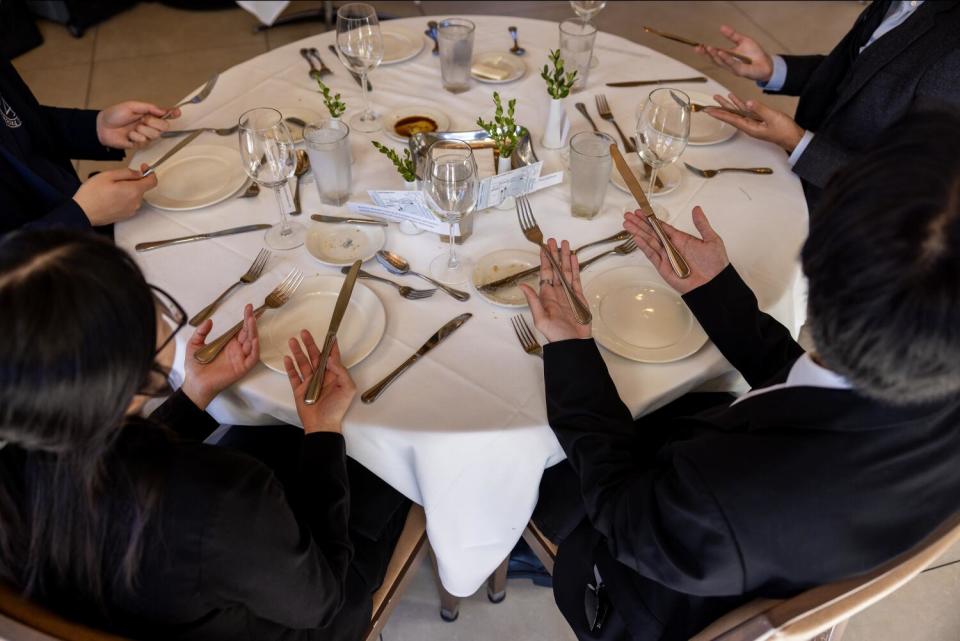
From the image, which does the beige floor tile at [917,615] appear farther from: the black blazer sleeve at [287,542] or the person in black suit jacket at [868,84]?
the black blazer sleeve at [287,542]

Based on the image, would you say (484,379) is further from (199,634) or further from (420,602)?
(420,602)

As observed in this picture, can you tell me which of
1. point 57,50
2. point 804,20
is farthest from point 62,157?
point 804,20

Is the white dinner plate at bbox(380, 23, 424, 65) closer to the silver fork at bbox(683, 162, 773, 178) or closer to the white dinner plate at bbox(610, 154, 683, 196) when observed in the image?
the white dinner plate at bbox(610, 154, 683, 196)

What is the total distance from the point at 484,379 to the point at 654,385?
26 cm

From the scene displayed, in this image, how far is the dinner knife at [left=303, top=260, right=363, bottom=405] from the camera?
101 cm

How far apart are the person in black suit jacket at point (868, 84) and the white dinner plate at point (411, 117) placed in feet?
1.95

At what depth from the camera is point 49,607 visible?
754 mm

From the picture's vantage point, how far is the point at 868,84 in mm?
1502

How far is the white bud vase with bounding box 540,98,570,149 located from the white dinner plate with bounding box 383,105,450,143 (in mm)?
229

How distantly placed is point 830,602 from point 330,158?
1.06 metres

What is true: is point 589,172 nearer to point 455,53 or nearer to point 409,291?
point 409,291

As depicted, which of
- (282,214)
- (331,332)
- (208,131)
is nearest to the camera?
(331,332)

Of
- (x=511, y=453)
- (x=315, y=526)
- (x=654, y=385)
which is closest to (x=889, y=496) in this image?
(x=654, y=385)

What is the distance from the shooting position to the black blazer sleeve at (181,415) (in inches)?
42.7
